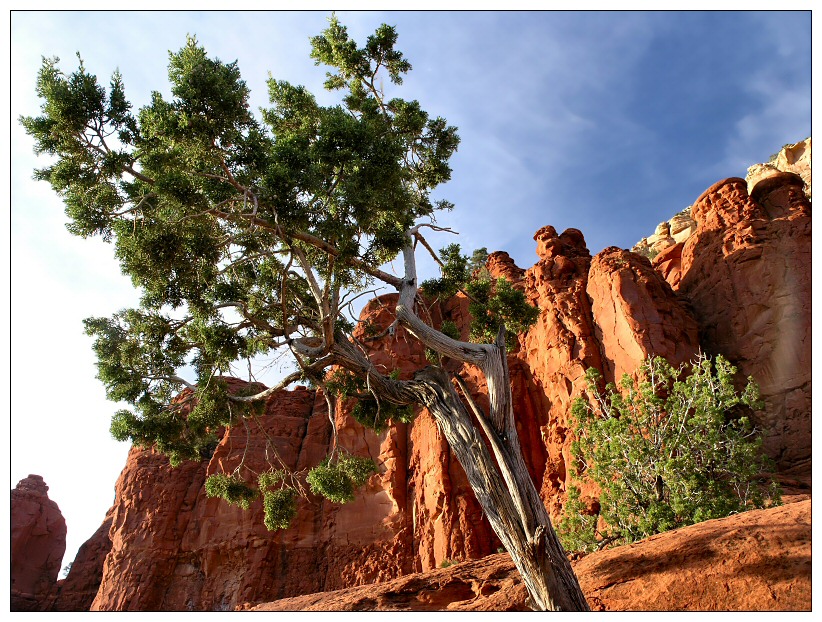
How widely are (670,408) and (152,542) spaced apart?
1130 inches

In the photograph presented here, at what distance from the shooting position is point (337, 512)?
95.3 feet

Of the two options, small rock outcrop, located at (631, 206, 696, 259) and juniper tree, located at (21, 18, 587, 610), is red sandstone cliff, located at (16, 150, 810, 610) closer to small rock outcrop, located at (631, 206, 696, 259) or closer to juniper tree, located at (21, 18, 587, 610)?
juniper tree, located at (21, 18, 587, 610)

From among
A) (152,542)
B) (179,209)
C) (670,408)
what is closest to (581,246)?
(670,408)

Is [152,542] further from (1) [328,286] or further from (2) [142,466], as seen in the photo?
(1) [328,286]

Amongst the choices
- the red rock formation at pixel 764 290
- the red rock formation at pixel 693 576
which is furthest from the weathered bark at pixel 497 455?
the red rock formation at pixel 764 290

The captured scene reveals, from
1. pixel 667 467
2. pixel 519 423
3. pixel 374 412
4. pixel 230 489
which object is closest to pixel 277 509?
pixel 230 489

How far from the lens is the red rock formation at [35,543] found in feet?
128

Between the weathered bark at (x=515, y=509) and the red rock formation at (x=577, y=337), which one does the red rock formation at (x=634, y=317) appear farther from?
the weathered bark at (x=515, y=509)

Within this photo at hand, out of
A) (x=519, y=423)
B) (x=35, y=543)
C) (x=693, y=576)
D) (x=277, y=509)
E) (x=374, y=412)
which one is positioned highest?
(x=374, y=412)

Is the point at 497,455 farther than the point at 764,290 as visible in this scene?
No

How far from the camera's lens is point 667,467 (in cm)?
1359

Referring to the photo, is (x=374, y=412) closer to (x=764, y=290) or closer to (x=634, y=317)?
(x=634, y=317)

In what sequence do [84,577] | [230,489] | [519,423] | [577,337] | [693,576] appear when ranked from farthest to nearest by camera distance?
[84,577] → [519,423] → [577,337] → [230,489] → [693,576]

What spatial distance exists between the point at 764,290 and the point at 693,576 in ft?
52.5
